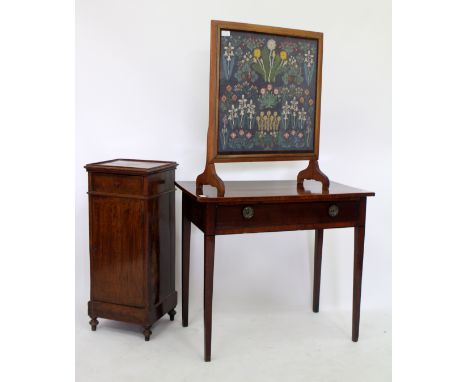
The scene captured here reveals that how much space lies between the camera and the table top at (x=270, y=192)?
9.41 ft

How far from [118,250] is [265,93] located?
1.21 meters

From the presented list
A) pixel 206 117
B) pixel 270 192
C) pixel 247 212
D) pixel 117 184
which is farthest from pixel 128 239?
pixel 206 117

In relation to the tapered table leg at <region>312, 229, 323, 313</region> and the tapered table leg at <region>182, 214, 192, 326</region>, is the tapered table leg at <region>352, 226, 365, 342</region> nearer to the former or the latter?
the tapered table leg at <region>312, 229, 323, 313</region>

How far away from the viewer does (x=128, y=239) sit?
10.4 ft

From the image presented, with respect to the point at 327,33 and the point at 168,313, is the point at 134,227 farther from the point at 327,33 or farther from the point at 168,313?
the point at 327,33

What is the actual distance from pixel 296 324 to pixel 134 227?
121 cm

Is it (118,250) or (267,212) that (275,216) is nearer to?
(267,212)

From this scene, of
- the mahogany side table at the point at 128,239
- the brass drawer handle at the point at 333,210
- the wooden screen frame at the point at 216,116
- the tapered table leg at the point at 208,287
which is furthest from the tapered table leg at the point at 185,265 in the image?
the brass drawer handle at the point at 333,210

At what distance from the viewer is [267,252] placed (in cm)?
383

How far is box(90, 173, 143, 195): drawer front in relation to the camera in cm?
310

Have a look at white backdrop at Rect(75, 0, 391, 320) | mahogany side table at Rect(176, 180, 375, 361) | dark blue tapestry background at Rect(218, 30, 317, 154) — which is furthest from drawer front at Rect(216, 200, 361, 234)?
white backdrop at Rect(75, 0, 391, 320)

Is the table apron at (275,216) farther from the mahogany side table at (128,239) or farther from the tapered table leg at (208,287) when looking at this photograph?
the mahogany side table at (128,239)

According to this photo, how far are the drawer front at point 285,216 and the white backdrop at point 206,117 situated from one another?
75 cm
